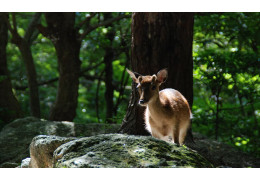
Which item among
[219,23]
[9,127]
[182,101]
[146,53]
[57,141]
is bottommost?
[9,127]

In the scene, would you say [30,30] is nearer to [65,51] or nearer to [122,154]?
[65,51]

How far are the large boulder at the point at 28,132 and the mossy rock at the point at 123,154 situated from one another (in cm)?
321

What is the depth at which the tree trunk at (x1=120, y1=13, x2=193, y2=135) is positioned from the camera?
5863 mm

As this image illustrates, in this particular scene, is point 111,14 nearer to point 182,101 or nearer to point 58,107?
point 58,107

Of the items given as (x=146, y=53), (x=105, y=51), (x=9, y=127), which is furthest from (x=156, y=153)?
(x=105, y=51)

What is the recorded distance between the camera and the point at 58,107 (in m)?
9.62

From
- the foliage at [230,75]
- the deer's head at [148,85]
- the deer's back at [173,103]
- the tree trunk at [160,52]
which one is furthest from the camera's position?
the foliage at [230,75]

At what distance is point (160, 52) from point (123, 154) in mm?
2641

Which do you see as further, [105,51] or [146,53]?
[105,51]

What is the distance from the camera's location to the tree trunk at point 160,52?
19.2 ft

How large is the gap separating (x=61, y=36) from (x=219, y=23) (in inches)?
161

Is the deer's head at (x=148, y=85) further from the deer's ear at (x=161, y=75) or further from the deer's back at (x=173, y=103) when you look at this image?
the deer's back at (x=173, y=103)

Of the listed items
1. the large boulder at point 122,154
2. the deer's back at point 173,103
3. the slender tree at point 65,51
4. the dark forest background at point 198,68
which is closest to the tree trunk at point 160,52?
the deer's back at point 173,103

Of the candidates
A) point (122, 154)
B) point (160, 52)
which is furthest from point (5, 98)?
point (122, 154)
